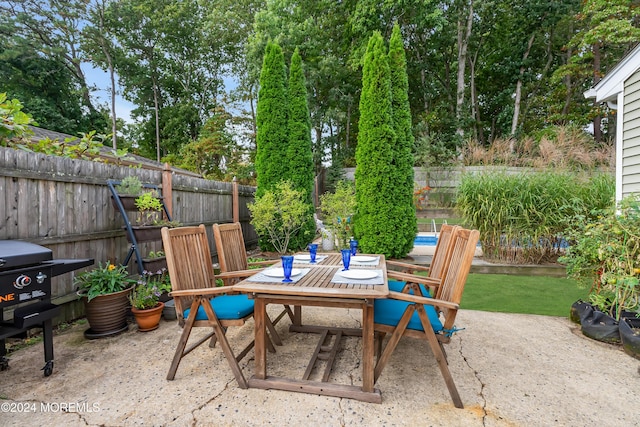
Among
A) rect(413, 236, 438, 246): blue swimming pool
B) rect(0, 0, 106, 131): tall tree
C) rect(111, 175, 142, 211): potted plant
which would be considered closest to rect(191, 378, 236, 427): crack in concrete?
rect(111, 175, 142, 211): potted plant

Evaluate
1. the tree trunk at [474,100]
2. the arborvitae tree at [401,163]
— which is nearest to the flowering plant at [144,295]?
the arborvitae tree at [401,163]

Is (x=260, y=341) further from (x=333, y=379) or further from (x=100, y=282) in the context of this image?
(x=100, y=282)

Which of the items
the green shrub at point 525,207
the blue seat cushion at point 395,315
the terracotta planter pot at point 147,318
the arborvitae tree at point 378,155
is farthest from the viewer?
the arborvitae tree at point 378,155

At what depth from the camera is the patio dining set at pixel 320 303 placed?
1.79 meters

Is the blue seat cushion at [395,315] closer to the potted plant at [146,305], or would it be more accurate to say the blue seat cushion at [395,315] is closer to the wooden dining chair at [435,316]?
the wooden dining chair at [435,316]

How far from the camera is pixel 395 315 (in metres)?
1.98

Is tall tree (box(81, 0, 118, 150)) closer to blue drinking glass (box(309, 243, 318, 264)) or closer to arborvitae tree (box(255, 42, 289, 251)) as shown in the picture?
arborvitae tree (box(255, 42, 289, 251))

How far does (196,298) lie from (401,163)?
4203 millimetres

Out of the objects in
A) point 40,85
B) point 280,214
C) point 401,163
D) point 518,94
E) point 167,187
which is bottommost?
point 280,214

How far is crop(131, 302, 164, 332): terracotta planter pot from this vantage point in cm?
281

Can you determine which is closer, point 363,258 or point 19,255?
point 19,255

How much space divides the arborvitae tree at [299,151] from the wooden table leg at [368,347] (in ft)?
14.4

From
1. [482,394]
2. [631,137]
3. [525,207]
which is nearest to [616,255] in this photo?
[631,137]

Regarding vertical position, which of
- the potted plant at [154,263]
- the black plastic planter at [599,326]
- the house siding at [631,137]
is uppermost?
the house siding at [631,137]
